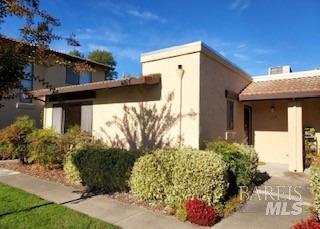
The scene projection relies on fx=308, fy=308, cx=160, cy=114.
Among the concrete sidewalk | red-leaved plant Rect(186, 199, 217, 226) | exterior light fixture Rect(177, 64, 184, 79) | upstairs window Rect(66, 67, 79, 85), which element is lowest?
the concrete sidewalk

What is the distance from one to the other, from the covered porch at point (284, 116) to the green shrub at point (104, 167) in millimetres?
6681

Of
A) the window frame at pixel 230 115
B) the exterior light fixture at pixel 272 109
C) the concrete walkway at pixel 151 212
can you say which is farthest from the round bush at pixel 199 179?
the exterior light fixture at pixel 272 109

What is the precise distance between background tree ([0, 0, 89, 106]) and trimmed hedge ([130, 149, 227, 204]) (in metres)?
3.04

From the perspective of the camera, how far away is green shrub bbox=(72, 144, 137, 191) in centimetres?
835

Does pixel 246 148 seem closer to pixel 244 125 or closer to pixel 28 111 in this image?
pixel 244 125

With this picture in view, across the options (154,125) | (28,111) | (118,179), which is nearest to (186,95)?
(154,125)

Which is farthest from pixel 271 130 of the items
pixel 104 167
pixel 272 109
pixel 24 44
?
pixel 24 44

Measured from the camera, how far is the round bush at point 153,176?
7.51m

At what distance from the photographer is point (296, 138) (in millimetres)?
11781

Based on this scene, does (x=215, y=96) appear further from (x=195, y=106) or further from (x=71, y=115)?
(x=71, y=115)

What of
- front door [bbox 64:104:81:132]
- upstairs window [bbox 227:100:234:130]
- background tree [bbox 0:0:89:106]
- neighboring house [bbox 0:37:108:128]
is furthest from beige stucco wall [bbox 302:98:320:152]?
background tree [bbox 0:0:89:106]

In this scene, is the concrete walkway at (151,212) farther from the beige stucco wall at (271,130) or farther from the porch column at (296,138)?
the beige stucco wall at (271,130)

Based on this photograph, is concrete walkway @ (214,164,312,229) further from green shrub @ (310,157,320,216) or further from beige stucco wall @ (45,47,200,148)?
beige stucco wall @ (45,47,200,148)

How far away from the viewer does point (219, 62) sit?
11422 mm
